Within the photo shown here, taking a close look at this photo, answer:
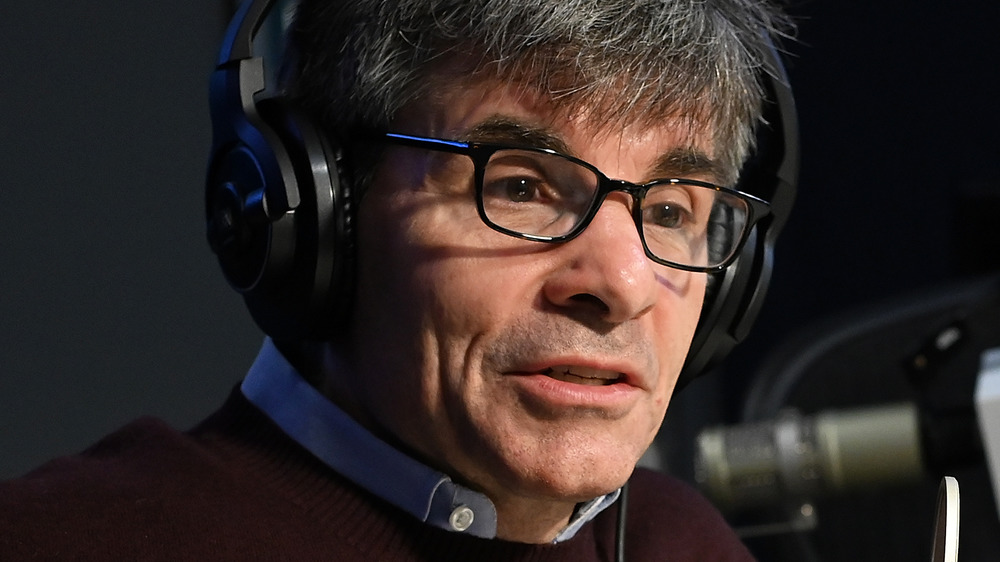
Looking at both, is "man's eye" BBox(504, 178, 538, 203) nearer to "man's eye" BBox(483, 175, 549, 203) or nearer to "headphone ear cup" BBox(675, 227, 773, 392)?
"man's eye" BBox(483, 175, 549, 203)

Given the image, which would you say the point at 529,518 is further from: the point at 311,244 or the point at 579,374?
the point at 311,244

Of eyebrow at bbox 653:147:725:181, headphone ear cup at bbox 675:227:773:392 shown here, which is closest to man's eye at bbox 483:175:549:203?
eyebrow at bbox 653:147:725:181

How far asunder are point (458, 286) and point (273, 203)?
16 cm

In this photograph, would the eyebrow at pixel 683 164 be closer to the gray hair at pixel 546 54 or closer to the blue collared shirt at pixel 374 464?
the gray hair at pixel 546 54

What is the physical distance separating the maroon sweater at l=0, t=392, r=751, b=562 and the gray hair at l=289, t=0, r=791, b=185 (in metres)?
0.29

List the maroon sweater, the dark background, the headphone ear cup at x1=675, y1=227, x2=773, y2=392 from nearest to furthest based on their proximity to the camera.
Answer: the maroon sweater → the headphone ear cup at x1=675, y1=227, x2=773, y2=392 → the dark background

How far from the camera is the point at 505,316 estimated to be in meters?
0.90

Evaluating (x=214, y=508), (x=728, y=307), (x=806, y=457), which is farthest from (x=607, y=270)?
(x=806, y=457)

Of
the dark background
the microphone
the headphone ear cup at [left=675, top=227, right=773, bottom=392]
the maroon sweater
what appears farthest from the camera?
the microphone

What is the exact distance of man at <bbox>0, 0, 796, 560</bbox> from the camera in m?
0.90

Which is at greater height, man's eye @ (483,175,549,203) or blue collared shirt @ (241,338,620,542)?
man's eye @ (483,175,549,203)

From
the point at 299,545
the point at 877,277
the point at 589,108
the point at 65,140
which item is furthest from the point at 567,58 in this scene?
the point at 877,277

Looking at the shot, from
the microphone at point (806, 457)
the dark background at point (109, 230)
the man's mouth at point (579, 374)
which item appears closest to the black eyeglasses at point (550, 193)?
the man's mouth at point (579, 374)

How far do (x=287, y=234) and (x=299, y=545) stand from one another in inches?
9.8
